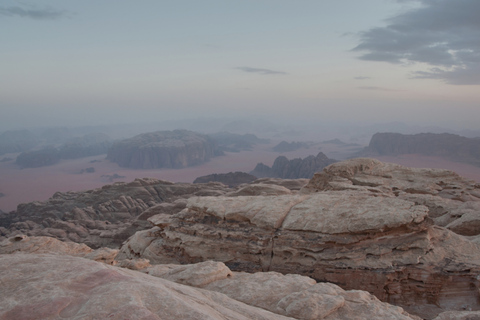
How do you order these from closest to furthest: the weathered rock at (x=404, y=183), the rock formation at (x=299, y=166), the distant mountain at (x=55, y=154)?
the weathered rock at (x=404, y=183)
the rock formation at (x=299, y=166)
the distant mountain at (x=55, y=154)

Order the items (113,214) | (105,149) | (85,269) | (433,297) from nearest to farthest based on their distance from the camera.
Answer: (85,269) → (433,297) → (113,214) → (105,149)

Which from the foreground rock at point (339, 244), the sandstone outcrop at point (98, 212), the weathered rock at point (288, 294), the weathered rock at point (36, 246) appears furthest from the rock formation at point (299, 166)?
the weathered rock at point (288, 294)

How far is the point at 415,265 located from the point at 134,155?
130042mm

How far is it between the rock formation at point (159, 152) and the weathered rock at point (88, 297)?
417ft

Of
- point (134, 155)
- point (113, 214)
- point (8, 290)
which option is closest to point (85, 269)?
point (8, 290)

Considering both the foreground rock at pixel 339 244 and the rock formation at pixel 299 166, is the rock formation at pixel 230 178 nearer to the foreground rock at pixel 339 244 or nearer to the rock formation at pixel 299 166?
the rock formation at pixel 299 166

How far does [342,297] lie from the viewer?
377 inches

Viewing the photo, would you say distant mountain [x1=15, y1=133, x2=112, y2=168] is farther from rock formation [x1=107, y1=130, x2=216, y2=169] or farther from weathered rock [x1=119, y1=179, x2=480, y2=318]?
weathered rock [x1=119, y1=179, x2=480, y2=318]

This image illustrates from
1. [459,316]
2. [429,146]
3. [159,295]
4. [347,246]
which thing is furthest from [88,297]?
[429,146]

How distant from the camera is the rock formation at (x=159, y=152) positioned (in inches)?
5226

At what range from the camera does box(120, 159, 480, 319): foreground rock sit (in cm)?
1387

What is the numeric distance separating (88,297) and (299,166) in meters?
89.0

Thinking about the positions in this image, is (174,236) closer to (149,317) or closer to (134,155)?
(149,317)

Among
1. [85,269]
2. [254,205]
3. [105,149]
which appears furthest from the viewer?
[105,149]
